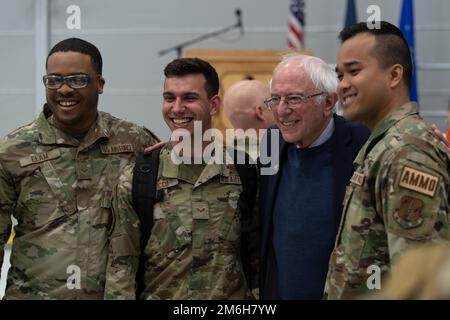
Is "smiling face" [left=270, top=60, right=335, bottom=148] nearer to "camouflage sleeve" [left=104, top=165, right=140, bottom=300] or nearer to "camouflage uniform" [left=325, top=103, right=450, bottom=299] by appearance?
"camouflage uniform" [left=325, top=103, right=450, bottom=299]

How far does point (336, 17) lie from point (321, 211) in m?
5.19

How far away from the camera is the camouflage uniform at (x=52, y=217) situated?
255cm

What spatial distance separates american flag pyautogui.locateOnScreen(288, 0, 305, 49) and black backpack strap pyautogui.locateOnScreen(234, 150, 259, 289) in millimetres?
4703

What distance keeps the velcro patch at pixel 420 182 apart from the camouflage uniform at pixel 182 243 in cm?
75

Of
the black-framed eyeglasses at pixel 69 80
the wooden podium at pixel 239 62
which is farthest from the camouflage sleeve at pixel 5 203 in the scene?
the wooden podium at pixel 239 62

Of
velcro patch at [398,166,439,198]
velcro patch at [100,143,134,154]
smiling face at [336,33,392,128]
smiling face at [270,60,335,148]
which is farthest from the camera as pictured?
velcro patch at [100,143,134,154]

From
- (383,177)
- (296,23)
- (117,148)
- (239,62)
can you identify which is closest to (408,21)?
(296,23)

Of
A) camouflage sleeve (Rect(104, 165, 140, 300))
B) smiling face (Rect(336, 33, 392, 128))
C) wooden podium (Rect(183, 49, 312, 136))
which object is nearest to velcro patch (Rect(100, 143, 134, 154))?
camouflage sleeve (Rect(104, 165, 140, 300))

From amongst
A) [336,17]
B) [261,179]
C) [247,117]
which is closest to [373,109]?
[261,179]

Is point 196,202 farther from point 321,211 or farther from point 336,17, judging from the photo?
point 336,17

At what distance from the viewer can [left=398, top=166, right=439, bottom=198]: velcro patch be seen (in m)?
1.86

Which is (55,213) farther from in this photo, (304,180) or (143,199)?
(304,180)

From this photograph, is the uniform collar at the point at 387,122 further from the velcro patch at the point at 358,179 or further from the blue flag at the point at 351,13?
the blue flag at the point at 351,13

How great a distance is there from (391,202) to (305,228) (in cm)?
52
